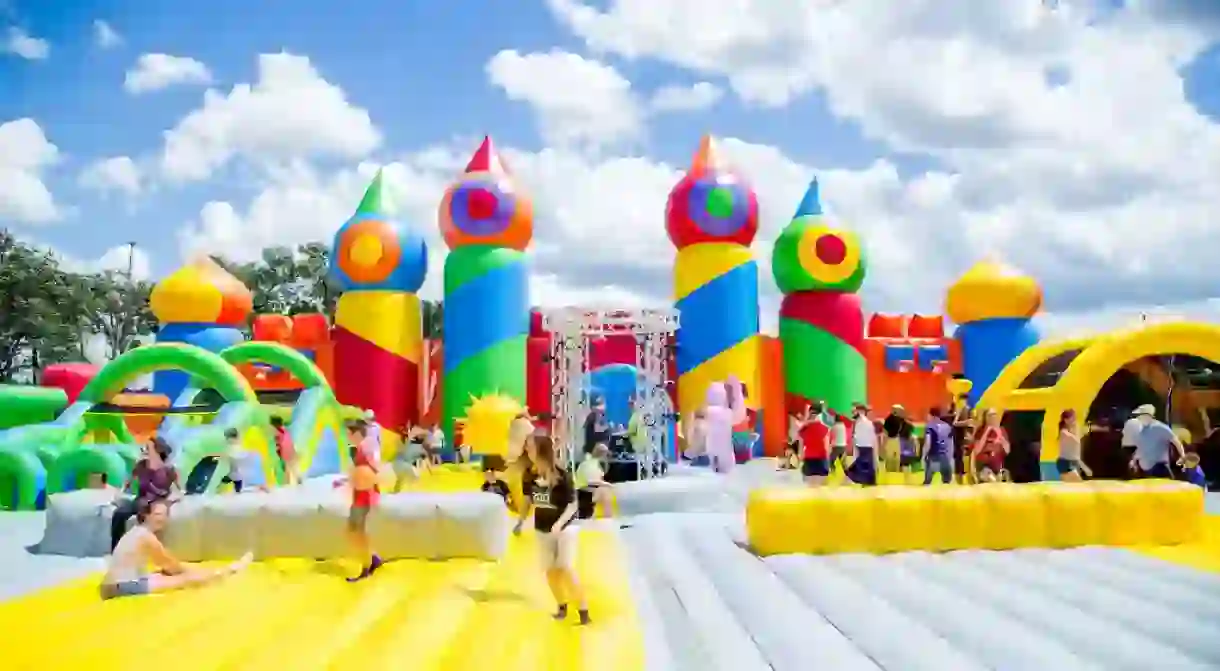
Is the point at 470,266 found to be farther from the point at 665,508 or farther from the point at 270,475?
the point at 665,508

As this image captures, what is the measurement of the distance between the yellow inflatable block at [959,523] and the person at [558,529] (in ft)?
9.87

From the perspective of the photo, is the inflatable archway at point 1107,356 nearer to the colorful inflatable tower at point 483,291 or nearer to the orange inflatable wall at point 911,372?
the orange inflatable wall at point 911,372

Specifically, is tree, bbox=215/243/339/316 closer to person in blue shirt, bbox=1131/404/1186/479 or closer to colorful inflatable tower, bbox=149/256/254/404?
colorful inflatable tower, bbox=149/256/254/404

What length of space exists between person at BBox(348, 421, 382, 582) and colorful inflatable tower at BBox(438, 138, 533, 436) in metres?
9.20

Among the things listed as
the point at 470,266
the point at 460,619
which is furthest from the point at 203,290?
the point at 460,619

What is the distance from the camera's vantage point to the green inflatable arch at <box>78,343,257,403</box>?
36.7ft

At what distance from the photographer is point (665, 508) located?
8.60m

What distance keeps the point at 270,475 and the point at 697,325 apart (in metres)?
7.58

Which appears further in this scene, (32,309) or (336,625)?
(32,309)

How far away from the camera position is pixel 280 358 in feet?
45.2

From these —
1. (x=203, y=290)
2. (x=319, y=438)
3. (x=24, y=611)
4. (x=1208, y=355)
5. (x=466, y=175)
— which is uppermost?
(x=466, y=175)

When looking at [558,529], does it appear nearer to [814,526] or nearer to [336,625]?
[336,625]

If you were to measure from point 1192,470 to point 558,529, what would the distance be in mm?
6825

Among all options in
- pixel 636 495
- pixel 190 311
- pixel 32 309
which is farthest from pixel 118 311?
pixel 636 495
